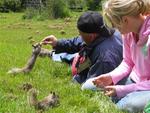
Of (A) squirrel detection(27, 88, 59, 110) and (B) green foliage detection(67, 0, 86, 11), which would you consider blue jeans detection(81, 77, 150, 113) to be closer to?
(A) squirrel detection(27, 88, 59, 110)

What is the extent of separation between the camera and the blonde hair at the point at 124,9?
5.23 meters

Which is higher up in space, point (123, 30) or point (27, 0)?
point (123, 30)

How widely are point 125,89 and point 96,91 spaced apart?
2.92ft

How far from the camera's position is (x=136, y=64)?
5695mm

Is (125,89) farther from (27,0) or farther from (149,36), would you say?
(27,0)

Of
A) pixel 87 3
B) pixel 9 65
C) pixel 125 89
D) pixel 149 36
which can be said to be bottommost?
pixel 87 3

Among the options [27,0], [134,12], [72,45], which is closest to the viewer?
[134,12]

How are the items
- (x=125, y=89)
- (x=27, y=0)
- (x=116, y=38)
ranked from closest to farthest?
(x=125, y=89), (x=116, y=38), (x=27, y=0)

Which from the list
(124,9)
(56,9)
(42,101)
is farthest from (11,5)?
(124,9)

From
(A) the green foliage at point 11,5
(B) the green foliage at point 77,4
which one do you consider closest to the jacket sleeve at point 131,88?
(A) the green foliage at point 11,5

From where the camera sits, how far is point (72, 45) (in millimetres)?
8070

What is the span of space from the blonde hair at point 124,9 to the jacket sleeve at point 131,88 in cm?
72

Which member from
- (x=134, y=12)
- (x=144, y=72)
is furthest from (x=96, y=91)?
(x=134, y=12)

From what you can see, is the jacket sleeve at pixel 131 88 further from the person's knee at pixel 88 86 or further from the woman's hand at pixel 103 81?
the person's knee at pixel 88 86
